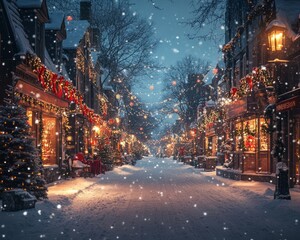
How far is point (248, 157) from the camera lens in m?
27.4

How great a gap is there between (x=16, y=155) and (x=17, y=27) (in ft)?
23.6

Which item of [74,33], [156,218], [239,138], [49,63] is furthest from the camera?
[74,33]

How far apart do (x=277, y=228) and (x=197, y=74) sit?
6654 centimetres

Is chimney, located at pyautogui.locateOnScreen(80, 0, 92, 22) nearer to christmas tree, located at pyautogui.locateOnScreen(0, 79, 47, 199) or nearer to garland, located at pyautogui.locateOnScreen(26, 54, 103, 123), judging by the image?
garland, located at pyautogui.locateOnScreen(26, 54, 103, 123)

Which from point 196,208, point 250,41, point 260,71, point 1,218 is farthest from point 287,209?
point 250,41

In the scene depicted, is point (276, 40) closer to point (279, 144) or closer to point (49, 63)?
point (279, 144)

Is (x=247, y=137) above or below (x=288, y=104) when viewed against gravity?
below

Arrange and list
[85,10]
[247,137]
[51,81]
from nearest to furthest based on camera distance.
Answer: [51,81] < [247,137] < [85,10]

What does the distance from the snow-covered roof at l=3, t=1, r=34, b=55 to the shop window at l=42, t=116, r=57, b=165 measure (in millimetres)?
5960

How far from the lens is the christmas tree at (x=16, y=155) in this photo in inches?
571

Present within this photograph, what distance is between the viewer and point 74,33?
3522 cm

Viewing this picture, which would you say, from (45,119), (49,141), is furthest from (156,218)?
(49,141)

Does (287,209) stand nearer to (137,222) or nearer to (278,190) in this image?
(278,190)

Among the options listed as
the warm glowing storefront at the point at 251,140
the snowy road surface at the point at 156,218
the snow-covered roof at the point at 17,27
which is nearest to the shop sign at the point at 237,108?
the warm glowing storefront at the point at 251,140
